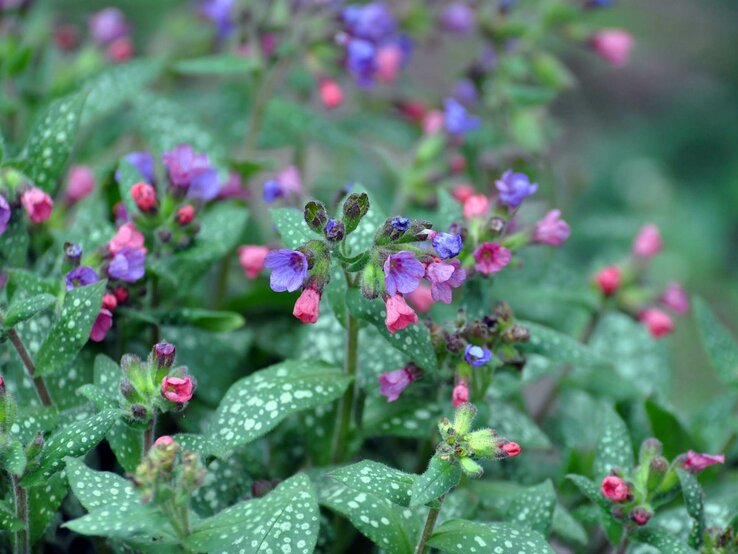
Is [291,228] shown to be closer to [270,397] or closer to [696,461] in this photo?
[270,397]

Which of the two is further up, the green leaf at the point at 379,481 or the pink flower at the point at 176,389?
the pink flower at the point at 176,389

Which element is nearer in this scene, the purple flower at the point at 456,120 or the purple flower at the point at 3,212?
the purple flower at the point at 3,212

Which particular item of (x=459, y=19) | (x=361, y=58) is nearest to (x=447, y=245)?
(x=361, y=58)

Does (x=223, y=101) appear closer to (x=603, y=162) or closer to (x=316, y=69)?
(x=316, y=69)

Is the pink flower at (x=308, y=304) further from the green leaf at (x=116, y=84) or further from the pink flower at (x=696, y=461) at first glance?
the green leaf at (x=116, y=84)

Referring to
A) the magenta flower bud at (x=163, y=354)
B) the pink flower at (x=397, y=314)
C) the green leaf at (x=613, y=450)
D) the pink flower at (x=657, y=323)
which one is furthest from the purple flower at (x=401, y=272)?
the pink flower at (x=657, y=323)
